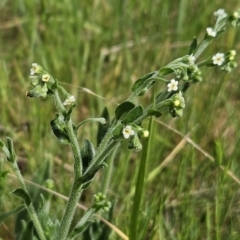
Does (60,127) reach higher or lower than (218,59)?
lower

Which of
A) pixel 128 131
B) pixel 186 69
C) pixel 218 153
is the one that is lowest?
pixel 128 131

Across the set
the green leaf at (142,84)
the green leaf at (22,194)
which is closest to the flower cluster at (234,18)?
the green leaf at (142,84)

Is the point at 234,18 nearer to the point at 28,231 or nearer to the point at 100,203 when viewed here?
the point at 100,203

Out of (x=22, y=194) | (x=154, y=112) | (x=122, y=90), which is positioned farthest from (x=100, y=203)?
(x=122, y=90)

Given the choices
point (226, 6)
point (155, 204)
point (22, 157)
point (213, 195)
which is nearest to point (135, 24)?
point (226, 6)

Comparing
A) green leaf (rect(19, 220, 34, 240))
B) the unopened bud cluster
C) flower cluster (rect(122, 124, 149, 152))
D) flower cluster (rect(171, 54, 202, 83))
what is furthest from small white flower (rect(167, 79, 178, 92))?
green leaf (rect(19, 220, 34, 240))

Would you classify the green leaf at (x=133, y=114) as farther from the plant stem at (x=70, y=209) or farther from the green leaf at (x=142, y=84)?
the plant stem at (x=70, y=209)

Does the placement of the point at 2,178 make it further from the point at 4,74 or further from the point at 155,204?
the point at 4,74
